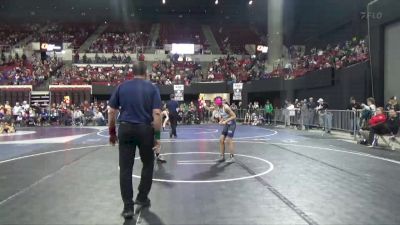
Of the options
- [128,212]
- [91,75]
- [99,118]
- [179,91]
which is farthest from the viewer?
[91,75]

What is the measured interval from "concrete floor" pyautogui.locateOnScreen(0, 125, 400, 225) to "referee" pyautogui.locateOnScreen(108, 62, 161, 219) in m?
0.56

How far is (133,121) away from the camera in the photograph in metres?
5.26

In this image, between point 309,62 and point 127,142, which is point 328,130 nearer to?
point 309,62

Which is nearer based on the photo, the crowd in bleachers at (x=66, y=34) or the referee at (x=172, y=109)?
the referee at (x=172, y=109)

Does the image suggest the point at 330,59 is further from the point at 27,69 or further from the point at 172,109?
the point at 27,69

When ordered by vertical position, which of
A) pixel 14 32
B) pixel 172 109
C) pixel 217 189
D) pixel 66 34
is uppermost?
pixel 14 32

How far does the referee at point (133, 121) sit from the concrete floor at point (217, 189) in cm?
56

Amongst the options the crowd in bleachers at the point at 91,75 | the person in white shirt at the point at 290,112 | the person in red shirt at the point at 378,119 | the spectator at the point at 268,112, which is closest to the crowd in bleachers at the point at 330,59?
the spectator at the point at 268,112

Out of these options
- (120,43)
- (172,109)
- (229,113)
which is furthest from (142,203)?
(120,43)

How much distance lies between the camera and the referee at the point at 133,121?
5.25 metres

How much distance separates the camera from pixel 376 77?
1950 cm

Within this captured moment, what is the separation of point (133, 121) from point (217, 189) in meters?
2.13

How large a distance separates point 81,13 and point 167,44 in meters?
11.1

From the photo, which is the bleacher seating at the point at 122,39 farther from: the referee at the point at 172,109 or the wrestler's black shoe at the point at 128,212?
the wrestler's black shoe at the point at 128,212
